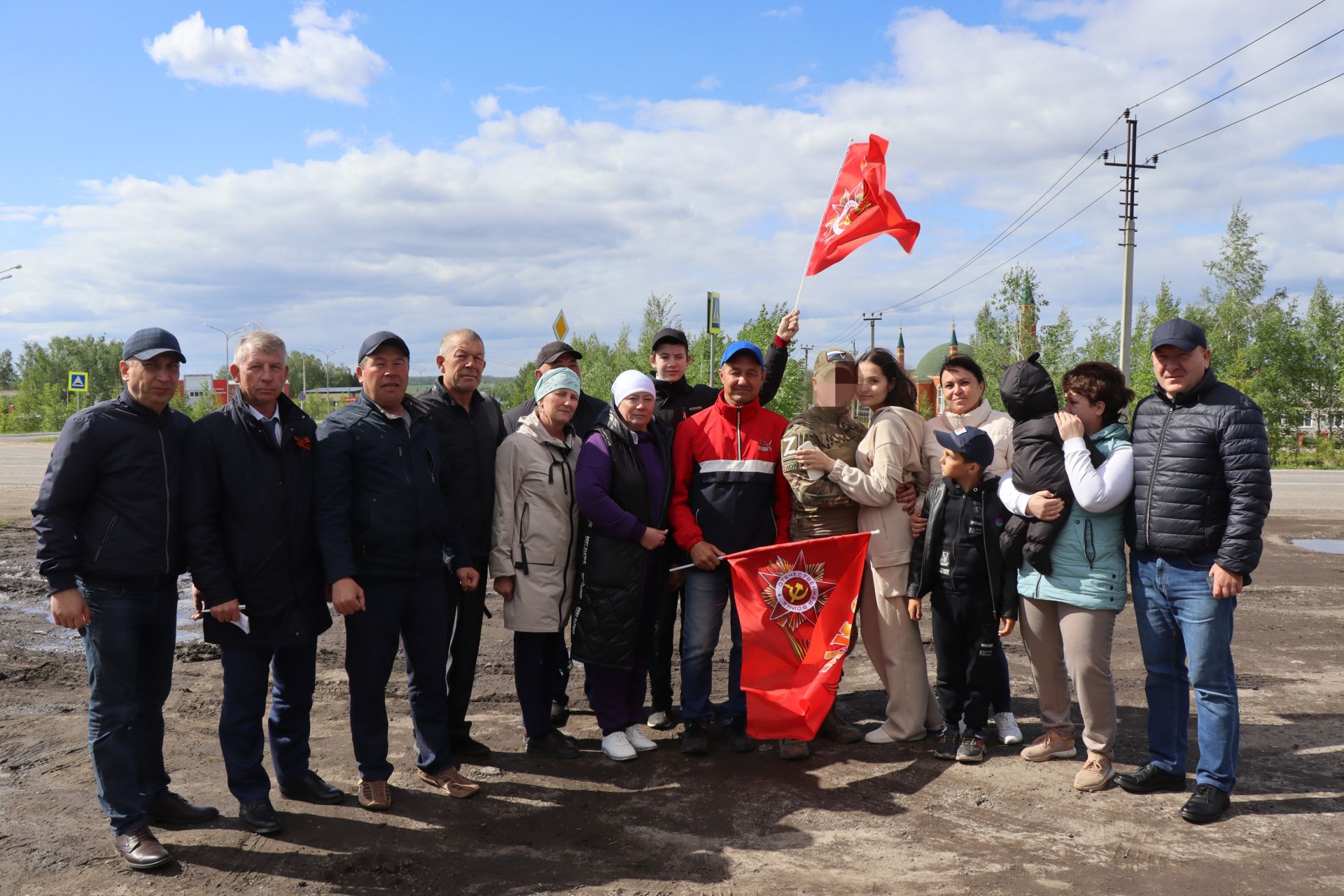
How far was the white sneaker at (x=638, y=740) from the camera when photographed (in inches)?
217

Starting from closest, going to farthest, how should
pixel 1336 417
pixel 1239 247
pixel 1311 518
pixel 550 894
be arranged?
1. pixel 550 894
2. pixel 1311 518
3. pixel 1336 417
4. pixel 1239 247

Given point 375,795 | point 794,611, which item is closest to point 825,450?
point 794,611

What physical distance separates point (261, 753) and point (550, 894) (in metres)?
1.64

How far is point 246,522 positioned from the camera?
14.3 feet

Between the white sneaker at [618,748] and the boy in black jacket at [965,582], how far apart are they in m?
1.80

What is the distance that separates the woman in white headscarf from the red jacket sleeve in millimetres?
56

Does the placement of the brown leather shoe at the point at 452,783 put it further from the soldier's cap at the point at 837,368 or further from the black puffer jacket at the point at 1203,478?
the black puffer jacket at the point at 1203,478

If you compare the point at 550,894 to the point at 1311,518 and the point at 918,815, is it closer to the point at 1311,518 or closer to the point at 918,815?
the point at 918,815

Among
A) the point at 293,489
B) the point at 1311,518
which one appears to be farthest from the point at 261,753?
the point at 1311,518

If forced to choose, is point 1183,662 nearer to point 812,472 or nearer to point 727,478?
point 812,472

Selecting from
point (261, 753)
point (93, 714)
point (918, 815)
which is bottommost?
point (918, 815)

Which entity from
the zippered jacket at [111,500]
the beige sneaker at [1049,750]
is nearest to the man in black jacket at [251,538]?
the zippered jacket at [111,500]

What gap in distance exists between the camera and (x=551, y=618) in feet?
17.5

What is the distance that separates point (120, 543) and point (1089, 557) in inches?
186
